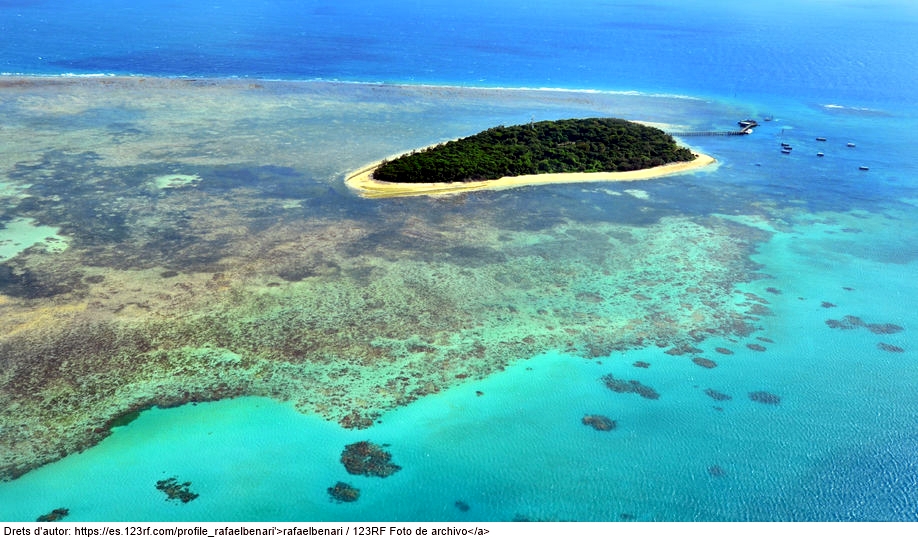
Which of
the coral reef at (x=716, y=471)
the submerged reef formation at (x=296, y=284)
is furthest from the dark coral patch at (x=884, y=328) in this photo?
the coral reef at (x=716, y=471)

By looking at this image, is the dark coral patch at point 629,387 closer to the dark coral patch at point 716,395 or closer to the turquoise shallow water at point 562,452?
the turquoise shallow water at point 562,452

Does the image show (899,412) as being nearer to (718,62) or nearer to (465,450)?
(465,450)

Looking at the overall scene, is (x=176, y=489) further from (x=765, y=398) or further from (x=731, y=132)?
(x=731, y=132)

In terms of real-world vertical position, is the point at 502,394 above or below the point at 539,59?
below

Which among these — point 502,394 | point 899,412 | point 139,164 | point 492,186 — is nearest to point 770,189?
point 492,186

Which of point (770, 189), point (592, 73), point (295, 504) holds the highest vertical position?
point (592, 73)

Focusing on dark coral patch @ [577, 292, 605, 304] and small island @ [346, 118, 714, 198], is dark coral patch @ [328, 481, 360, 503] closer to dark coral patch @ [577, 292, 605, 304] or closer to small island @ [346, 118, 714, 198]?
dark coral patch @ [577, 292, 605, 304]
